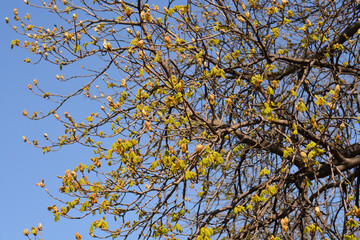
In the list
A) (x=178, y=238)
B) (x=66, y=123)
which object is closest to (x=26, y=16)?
(x=66, y=123)

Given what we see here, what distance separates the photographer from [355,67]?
20.5 feet

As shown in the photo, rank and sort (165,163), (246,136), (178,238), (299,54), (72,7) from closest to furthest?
1. (165,163)
2. (178,238)
3. (246,136)
4. (72,7)
5. (299,54)

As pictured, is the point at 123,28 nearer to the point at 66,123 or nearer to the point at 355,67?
the point at 66,123

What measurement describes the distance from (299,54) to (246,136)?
2140mm

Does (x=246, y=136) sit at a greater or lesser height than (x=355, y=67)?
lesser

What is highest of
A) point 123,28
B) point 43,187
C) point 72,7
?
point 72,7

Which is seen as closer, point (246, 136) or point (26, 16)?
point (246, 136)

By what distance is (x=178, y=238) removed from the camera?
454cm

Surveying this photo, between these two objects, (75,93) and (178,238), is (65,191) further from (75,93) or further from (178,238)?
(75,93)

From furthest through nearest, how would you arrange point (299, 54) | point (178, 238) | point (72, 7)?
point (299, 54), point (72, 7), point (178, 238)

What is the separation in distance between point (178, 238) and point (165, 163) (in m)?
0.84

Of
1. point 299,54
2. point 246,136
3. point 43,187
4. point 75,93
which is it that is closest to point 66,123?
point 75,93

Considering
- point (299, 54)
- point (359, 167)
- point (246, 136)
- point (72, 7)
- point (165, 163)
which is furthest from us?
point (299, 54)

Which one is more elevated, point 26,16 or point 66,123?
point 26,16
